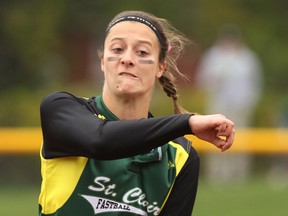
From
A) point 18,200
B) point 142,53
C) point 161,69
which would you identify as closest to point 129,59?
point 142,53

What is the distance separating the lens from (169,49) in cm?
465

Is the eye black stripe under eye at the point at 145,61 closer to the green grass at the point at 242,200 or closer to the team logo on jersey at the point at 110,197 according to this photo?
Answer: the team logo on jersey at the point at 110,197

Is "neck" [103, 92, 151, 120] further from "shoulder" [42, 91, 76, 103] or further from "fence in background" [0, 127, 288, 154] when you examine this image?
"fence in background" [0, 127, 288, 154]

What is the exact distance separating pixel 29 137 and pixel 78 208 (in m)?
7.84

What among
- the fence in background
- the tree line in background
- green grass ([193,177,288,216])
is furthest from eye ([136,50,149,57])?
the tree line in background

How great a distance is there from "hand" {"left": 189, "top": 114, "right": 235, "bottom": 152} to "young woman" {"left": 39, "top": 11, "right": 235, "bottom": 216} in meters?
0.36

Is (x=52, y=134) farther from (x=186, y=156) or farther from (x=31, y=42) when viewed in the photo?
(x=31, y=42)

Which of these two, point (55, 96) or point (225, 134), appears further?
point (55, 96)

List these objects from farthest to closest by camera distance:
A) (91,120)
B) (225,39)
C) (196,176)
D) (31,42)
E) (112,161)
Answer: (31,42) → (225,39) → (196,176) → (112,161) → (91,120)

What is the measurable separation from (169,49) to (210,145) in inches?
314

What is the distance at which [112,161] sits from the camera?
4.37m

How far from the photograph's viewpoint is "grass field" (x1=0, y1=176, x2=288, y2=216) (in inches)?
388

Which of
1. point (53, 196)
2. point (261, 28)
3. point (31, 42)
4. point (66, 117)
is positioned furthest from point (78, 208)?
point (261, 28)

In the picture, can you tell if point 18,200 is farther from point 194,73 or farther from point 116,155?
point 194,73
